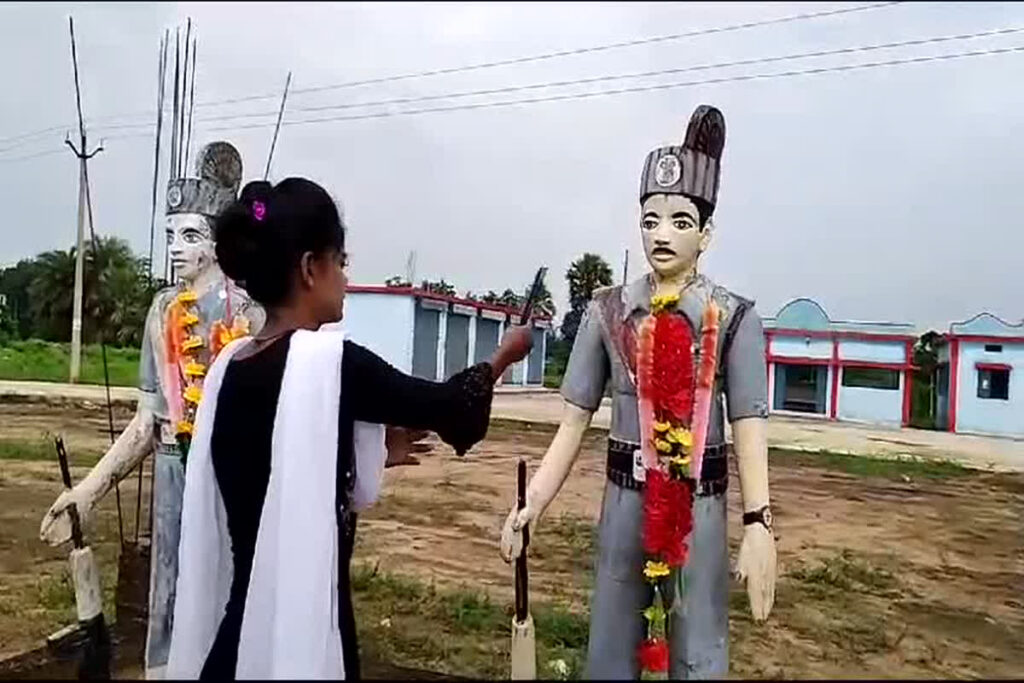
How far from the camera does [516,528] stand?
242cm

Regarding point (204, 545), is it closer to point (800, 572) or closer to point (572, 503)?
point (800, 572)

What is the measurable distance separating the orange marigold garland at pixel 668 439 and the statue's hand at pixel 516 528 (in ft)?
0.78

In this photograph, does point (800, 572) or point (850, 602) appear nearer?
point (850, 602)

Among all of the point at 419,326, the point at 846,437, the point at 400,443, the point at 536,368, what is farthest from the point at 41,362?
the point at 846,437

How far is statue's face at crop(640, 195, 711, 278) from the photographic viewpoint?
2439mm

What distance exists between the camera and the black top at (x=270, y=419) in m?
1.69

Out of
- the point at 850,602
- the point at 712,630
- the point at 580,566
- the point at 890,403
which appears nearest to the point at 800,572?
the point at 850,602

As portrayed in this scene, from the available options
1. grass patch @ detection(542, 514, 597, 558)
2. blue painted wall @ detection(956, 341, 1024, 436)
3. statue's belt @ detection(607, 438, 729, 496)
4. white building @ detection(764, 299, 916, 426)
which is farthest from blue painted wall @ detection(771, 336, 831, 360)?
statue's belt @ detection(607, 438, 729, 496)

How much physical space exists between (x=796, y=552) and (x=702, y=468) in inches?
203

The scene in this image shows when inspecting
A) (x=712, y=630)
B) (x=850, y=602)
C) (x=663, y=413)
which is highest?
(x=663, y=413)

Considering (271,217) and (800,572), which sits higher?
(271,217)

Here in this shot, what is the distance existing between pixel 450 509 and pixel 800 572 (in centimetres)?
272

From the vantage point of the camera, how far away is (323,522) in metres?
1.68

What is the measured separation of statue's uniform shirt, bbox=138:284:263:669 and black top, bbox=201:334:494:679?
4.16ft
